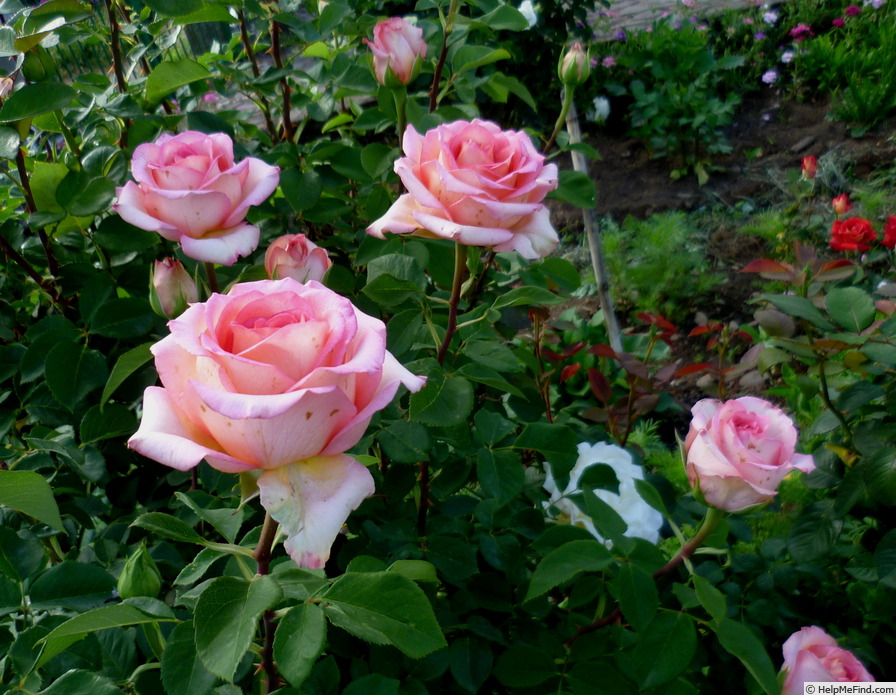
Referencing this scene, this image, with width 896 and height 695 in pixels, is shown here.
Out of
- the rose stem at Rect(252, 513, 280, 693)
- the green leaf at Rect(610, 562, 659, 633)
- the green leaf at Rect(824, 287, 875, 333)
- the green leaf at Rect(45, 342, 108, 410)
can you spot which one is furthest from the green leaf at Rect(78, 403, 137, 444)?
the green leaf at Rect(824, 287, 875, 333)

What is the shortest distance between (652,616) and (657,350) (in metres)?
1.46

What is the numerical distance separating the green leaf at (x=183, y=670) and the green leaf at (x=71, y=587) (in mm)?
170

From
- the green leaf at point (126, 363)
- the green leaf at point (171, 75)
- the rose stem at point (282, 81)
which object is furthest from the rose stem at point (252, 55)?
the green leaf at point (126, 363)

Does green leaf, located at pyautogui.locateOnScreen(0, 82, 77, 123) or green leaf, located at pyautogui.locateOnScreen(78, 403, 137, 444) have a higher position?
green leaf, located at pyautogui.locateOnScreen(0, 82, 77, 123)

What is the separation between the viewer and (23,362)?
3.03 ft

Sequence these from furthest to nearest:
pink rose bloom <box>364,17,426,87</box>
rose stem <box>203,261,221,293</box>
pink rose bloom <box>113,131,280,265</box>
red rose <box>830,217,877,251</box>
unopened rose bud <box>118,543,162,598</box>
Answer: red rose <box>830,217,877,251</box>, pink rose bloom <box>364,17,426,87</box>, rose stem <box>203,261,221,293</box>, pink rose bloom <box>113,131,280,265</box>, unopened rose bud <box>118,543,162,598</box>

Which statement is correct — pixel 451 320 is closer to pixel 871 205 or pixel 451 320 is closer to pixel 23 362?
pixel 23 362

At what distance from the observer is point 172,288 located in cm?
78

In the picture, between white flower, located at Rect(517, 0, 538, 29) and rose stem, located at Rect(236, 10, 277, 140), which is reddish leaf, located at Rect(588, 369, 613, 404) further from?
white flower, located at Rect(517, 0, 538, 29)

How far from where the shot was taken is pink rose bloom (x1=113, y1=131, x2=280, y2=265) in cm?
73

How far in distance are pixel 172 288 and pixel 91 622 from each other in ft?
1.24

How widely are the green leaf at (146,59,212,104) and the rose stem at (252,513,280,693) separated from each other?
68 cm

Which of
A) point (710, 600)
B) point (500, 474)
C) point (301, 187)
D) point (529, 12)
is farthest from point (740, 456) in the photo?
point (529, 12)

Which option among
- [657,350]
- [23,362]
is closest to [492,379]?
[23,362]
